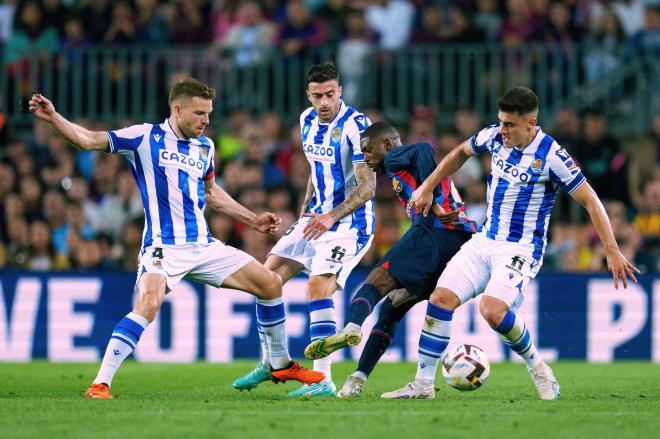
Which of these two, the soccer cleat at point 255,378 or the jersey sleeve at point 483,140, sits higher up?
the jersey sleeve at point 483,140

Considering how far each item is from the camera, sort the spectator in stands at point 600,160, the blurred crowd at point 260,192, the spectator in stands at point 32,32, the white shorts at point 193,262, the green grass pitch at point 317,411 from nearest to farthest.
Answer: the green grass pitch at point 317,411
the white shorts at point 193,262
the blurred crowd at point 260,192
the spectator in stands at point 600,160
the spectator in stands at point 32,32

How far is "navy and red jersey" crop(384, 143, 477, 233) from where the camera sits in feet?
31.7

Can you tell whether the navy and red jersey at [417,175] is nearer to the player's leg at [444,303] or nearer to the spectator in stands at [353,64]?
the player's leg at [444,303]

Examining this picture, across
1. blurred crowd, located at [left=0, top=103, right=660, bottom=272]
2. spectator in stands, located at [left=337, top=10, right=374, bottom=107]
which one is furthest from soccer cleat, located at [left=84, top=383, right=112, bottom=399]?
spectator in stands, located at [left=337, top=10, right=374, bottom=107]

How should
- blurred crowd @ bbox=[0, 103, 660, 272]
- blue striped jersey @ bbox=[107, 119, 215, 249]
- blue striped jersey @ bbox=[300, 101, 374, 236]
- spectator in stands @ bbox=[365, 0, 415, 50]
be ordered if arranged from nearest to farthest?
1. blue striped jersey @ bbox=[107, 119, 215, 249]
2. blue striped jersey @ bbox=[300, 101, 374, 236]
3. blurred crowd @ bbox=[0, 103, 660, 272]
4. spectator in stands @ bbox=[365, 0, 415, 50]

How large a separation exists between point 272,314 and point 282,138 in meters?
7.46

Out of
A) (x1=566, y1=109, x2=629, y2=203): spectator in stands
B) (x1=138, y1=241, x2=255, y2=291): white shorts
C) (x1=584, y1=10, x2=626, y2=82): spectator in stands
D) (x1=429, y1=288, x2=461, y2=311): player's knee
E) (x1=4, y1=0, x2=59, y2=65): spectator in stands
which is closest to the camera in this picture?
(x1=429, y1=288, x2=461, y2=311): player's knee

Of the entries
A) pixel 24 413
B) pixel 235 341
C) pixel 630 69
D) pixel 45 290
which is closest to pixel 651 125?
pixel 630 69

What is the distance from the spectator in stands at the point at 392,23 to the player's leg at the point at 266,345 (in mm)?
7755

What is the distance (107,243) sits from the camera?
15945mm

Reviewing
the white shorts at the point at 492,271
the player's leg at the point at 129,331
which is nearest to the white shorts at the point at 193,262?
the player's leg at the point at 129,331

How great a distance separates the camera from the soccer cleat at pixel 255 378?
1016 cm

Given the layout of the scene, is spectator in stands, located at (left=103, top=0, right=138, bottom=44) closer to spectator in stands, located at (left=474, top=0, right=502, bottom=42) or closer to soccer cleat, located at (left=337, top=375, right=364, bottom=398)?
spectator in stands, located at (left=474, top=0, right=502, bottom=42)

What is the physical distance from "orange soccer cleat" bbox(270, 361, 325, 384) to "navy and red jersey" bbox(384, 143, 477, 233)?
4.67ft
